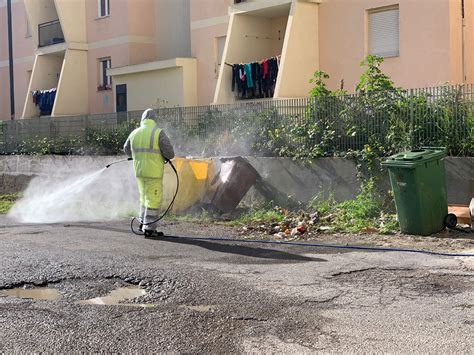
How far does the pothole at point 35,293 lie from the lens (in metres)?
6.51

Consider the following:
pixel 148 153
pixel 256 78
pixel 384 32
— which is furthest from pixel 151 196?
pixel 256 78

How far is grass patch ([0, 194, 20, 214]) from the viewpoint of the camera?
15.6m

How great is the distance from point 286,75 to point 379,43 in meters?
2.53

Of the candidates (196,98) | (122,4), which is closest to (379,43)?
(196,98)

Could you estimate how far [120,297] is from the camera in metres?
6.54

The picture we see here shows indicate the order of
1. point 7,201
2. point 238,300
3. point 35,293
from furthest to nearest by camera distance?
point 7,201 < point 35,293 < point 238,300

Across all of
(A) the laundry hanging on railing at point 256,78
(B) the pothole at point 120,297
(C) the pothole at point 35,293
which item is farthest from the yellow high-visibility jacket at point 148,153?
(A) the laundry hanging on railing at point 256,78

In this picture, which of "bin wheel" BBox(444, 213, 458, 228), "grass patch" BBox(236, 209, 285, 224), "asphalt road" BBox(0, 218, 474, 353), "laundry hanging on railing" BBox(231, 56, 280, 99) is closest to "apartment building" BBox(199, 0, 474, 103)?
"laundry hanging on railing" BBox(231, 56, 280, 99)

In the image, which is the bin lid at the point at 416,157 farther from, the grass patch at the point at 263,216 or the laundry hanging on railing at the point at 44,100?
the laundry hanging on railing at the point at 44,100

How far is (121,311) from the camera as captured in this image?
5918mm

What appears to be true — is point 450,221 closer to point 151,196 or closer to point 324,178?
point 324,178

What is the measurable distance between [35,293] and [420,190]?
5518mm

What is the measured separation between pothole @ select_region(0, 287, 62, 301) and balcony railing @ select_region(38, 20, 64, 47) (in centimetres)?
2284

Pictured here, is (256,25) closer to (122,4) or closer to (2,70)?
(122,4)
